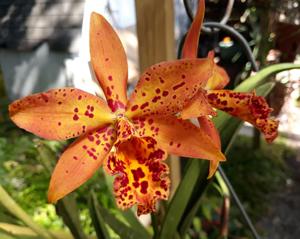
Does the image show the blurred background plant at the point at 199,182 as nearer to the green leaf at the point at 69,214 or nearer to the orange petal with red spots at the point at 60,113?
the green leaf at the point at 69,214

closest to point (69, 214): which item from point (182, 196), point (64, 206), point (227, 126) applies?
point (64, 206)

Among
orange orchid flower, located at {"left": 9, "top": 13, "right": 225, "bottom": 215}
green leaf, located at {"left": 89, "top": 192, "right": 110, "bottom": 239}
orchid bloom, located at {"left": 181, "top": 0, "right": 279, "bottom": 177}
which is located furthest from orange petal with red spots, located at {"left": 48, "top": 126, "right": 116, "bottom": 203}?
green leaf, located at {"left": 89, "top": 192, "right": 110, "bottom": 239}

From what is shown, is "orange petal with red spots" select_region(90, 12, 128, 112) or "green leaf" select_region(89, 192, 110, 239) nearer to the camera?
"orange petal with red spots" select_region(90, 12, 128, 112)

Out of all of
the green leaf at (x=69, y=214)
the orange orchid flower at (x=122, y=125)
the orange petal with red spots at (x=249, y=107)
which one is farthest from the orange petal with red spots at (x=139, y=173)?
the green leaf at (x=69, y=214)

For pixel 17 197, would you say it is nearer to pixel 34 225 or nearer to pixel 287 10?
pixel 34 225

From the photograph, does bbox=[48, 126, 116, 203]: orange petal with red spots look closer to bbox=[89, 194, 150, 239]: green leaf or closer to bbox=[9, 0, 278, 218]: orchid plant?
bbox=[9, 0, 278, 218]: orchid plant

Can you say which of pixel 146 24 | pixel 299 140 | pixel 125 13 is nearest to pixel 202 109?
pixel 146 24

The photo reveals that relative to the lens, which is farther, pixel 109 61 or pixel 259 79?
pixel 259 79

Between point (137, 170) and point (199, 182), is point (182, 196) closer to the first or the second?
point (199, 182)
